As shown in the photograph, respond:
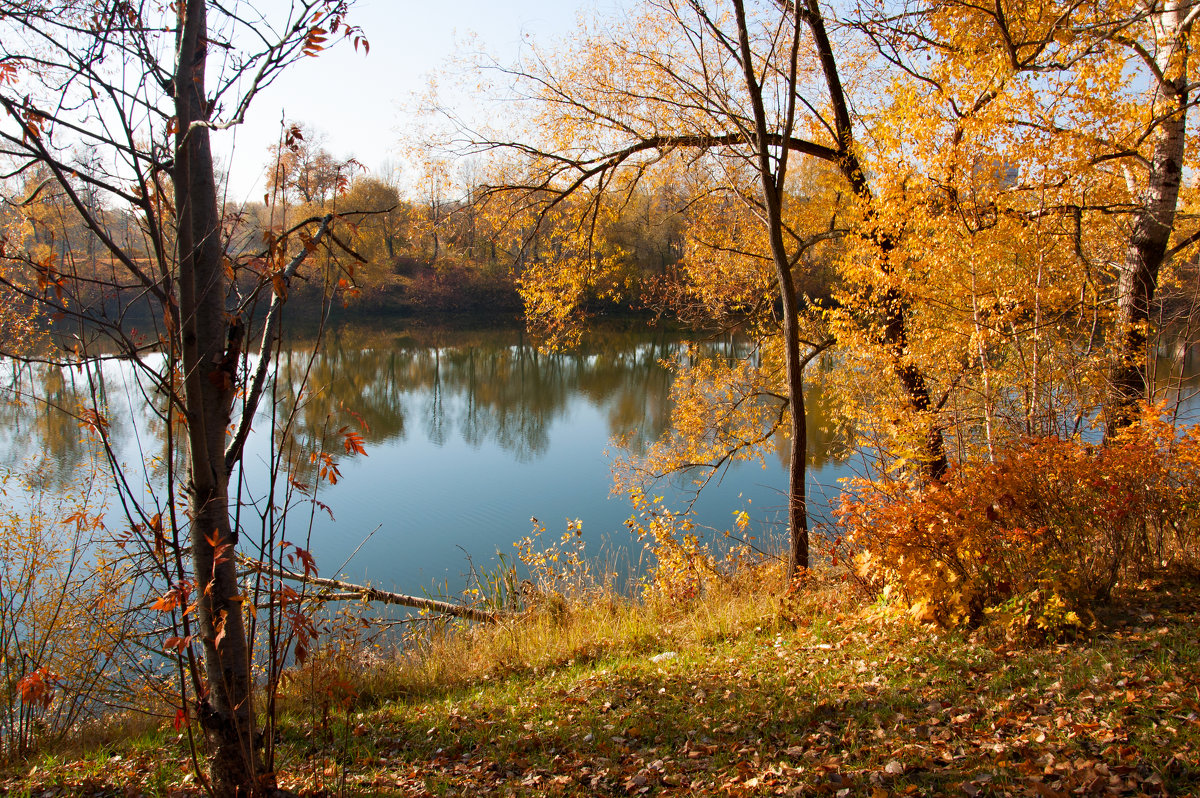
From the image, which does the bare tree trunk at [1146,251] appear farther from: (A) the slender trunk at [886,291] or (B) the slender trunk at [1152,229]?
(A) the slender trunk at [886,291]

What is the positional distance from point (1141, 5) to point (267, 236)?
10.1 m

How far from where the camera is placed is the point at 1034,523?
490cm

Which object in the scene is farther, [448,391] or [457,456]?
[448,391]

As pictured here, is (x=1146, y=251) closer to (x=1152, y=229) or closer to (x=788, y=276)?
(x=1152, y=229)

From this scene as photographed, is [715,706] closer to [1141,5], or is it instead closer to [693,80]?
[693,80]

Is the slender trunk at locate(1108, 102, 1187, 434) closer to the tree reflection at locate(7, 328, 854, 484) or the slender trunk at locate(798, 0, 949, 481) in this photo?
the slender trunk at locate(798, 0, 949, 481)

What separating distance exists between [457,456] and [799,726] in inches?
614

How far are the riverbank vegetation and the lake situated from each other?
0.81m

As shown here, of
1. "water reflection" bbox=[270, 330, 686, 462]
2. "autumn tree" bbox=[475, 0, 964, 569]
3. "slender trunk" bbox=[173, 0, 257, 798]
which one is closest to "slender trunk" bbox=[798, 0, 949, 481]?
"autumn tree" bbox=[475, 0, 964, 569]

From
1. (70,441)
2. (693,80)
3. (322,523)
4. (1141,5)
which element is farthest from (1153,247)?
(70,441)

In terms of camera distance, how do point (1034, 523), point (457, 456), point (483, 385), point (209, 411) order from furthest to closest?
point (483, 385) → point (457, 456) → point (1034, 523) → point (209, 411)

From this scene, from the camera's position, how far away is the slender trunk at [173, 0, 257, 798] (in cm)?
279

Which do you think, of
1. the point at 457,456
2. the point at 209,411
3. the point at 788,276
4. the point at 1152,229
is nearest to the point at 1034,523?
the point at 788,276

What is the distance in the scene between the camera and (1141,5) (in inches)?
322
